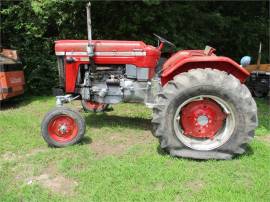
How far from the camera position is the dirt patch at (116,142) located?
4.99m

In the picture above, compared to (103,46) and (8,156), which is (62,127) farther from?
(103,46)

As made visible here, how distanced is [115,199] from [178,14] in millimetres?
7299

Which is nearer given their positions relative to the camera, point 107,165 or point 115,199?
point 115,199

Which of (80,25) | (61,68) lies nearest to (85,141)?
(61,68)

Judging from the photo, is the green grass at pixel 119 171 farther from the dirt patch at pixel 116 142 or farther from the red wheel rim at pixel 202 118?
the red wheel rim at pixel 202 118

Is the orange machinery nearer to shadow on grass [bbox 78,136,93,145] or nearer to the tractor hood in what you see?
the tractor hood

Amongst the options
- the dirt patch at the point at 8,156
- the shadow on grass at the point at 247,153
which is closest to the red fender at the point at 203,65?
the shadow on grass at the point at 247,153

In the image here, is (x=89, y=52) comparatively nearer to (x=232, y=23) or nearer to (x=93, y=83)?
(x=93, y=83)

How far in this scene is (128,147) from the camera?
516cm

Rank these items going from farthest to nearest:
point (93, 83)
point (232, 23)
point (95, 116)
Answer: point (232, 23) → point (95, 116) → point (93, 83)

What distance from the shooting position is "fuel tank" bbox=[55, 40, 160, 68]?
5.46 m

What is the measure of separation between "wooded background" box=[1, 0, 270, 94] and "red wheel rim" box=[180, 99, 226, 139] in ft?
16.0

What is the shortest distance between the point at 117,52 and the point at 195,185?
2.35m

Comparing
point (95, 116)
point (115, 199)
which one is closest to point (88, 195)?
point (115, 199)
